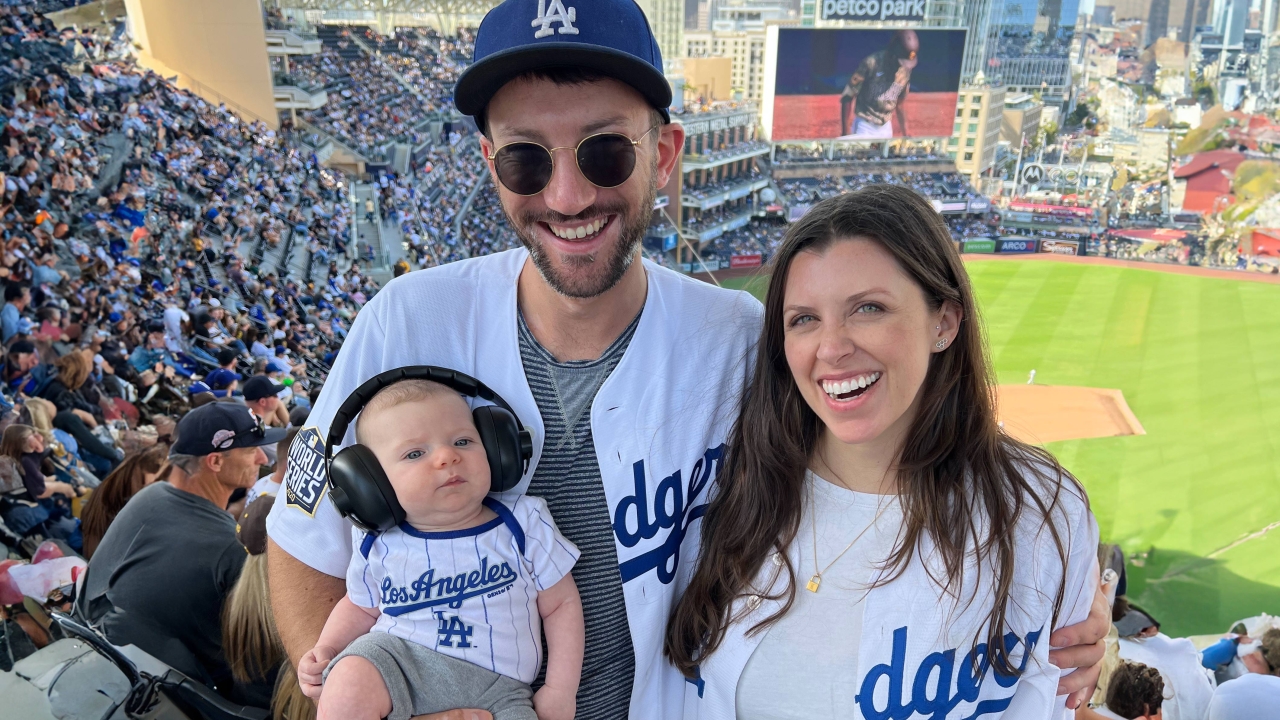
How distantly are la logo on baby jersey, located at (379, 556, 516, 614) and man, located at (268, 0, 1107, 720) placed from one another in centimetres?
16

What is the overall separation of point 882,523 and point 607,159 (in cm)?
81

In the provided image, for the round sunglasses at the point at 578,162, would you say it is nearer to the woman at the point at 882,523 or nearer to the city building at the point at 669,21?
the woman at the point at 882,523

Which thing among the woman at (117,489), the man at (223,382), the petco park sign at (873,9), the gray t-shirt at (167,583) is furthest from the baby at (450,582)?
the petco park sign at (873,9)

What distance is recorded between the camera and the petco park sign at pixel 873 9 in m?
37.7

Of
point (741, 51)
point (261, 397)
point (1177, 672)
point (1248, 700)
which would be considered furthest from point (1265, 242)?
point (261, 397)

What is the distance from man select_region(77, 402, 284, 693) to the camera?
2.34 m

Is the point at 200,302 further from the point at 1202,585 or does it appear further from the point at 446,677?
the point at 1202,585

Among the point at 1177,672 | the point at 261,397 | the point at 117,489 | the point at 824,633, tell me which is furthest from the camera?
the point at 261,397

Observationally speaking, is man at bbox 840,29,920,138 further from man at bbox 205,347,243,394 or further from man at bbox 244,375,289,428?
man at bbox 244,375,289,428

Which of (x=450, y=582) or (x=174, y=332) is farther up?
(x=450, y=582)

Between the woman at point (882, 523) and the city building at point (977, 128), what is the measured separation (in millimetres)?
36298

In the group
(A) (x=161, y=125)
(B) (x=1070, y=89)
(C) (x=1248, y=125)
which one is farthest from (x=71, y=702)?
(B) (x=1070, y=89)

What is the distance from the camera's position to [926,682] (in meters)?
1.35

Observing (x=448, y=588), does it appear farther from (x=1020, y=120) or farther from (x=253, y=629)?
(x=1020, y=120)
